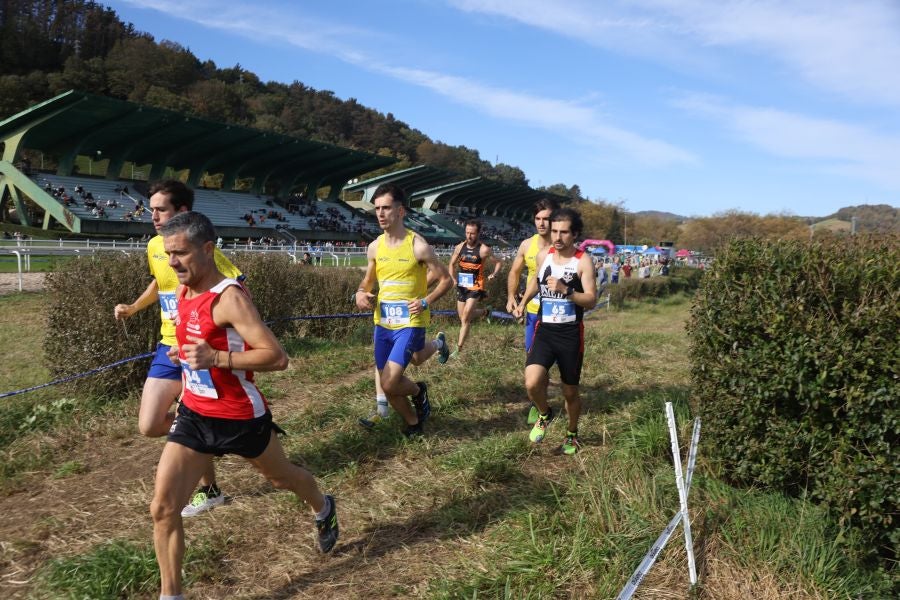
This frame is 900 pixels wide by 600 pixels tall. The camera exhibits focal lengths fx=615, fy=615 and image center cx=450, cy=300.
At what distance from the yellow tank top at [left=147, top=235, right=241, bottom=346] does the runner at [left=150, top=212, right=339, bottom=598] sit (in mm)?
1225

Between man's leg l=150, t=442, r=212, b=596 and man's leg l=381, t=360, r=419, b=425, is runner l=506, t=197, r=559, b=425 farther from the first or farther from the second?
man's leg l=150, t=442, r=212, b=596

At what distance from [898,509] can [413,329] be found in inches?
136

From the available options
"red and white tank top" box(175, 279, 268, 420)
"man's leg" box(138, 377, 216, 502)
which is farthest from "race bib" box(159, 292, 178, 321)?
"red and white tank top" box(175, 279, 268, 420)

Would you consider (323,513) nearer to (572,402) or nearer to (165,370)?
(165,370)

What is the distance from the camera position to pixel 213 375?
3.06 meters

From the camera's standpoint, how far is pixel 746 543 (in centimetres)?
334

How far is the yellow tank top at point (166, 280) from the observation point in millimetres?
4344

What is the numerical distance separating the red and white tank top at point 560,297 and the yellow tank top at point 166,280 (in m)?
2.47

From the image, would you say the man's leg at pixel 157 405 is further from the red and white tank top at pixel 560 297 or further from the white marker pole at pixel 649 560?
the red and white tank top at pixel 560 297

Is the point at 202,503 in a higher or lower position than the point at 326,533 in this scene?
lower

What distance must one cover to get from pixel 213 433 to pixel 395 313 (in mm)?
2381

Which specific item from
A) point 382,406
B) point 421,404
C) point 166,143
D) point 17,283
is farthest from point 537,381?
point 166,143

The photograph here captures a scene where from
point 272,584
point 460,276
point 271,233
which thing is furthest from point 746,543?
point 271,233

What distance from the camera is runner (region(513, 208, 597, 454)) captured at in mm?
5043
